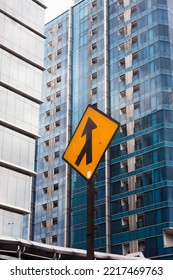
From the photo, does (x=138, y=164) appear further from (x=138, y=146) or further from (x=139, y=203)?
(x=139, y=203)

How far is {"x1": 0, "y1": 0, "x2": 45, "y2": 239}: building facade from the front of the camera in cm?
4922

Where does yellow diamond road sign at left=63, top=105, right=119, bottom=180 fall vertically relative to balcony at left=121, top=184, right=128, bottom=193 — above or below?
below

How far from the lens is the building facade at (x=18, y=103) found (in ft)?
161

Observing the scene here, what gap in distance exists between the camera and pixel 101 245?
6919 centimetres

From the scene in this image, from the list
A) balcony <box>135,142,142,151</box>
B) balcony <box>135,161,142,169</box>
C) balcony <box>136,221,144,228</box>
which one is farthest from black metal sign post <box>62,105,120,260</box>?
balcony <box>135,142,142,151</box>

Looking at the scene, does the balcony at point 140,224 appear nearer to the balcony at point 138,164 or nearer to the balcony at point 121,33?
the balcony at point 138,164

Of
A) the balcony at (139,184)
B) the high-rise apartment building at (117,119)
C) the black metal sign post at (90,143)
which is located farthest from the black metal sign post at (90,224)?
the balcony at (139,184)

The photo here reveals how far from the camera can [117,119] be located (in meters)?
74.2

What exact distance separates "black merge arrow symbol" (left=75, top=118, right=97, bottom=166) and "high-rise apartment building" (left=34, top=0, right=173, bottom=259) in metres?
57.3

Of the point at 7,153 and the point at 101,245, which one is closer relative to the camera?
the point at 7,153

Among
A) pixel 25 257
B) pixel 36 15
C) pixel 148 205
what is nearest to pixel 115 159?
pixel 148 205

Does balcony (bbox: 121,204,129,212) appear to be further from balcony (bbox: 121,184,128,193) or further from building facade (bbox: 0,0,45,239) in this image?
building facade (bbox: 0,0,45,239)
